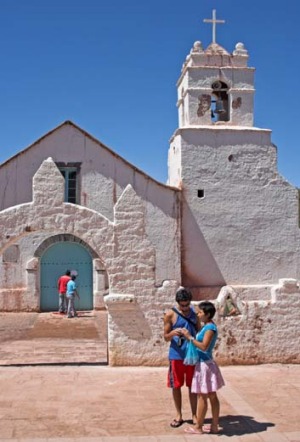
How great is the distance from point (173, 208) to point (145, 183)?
47.5 inches

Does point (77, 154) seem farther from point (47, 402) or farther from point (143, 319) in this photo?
point (47, 402)

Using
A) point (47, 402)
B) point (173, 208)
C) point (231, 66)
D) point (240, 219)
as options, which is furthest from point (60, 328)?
point (231, 66)

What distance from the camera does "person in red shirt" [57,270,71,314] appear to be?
17.8 meters

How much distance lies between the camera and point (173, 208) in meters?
17.7

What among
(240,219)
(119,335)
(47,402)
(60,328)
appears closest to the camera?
(47,402)

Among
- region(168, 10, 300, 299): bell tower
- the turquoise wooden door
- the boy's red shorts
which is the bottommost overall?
the boy's red shorts

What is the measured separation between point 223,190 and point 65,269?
20.1 feet

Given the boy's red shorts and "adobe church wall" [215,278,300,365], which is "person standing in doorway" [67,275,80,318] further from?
the boy's red shorts

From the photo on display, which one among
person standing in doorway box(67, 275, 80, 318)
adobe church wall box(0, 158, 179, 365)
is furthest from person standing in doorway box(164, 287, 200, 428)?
person standing in doorway box(67, 275, 80, 318)

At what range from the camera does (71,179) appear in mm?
18250

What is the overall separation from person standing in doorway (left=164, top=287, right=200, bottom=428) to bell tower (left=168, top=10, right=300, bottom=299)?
10.6 m

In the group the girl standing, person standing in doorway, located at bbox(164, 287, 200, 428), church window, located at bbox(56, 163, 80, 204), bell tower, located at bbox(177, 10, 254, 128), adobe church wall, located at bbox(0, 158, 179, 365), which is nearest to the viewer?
the girl standing

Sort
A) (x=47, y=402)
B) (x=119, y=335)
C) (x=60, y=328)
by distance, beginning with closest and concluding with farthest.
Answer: (x=47, y=402), (x=119, y=335), (x=60, y=328)

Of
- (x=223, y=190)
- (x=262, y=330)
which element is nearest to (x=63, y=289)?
(x=223, y=190)
